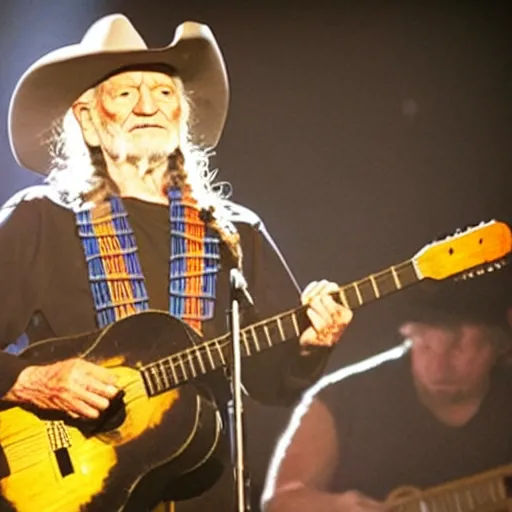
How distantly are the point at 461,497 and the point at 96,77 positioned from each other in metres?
1.08

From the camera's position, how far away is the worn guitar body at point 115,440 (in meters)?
2.00

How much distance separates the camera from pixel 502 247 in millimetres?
2148

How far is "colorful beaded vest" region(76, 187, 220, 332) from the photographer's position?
6.93 feet

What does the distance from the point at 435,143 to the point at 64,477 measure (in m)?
0.99

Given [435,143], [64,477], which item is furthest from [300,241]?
[64,477]

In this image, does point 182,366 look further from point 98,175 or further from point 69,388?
point 98,175

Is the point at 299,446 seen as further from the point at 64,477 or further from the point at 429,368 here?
the point at 64,477

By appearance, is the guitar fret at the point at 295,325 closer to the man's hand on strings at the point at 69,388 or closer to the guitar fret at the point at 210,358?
the guitar fret at the point at 210,358

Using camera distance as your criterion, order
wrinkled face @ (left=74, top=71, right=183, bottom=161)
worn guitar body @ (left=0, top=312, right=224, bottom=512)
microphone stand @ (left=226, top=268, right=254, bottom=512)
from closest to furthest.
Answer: microphone stand @ (left=226, top=268, right=254, bottom=512) → worn guitar body @ (left=0, top=312, right=224, bottom=512) → wrinkled face @ (left=74, top=71, right=183, bottom=161)

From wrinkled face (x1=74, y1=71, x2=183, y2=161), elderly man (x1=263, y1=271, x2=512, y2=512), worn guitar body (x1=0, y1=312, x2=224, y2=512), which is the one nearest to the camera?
worn guitar body (x1=0, y1=312, x2=224, y2=512)

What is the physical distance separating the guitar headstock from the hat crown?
0.70 metres

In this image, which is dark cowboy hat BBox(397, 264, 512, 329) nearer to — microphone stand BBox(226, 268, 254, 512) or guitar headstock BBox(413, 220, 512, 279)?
guitar headstock BBox(413, 220, 512, 279)

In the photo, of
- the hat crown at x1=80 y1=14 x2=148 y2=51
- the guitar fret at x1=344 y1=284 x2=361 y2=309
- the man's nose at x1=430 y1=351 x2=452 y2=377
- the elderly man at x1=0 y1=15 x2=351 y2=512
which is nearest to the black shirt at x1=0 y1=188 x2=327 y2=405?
the elderly man at x1=0 y1=15 x2=351 y2=512

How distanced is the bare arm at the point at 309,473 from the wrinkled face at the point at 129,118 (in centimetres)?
60
